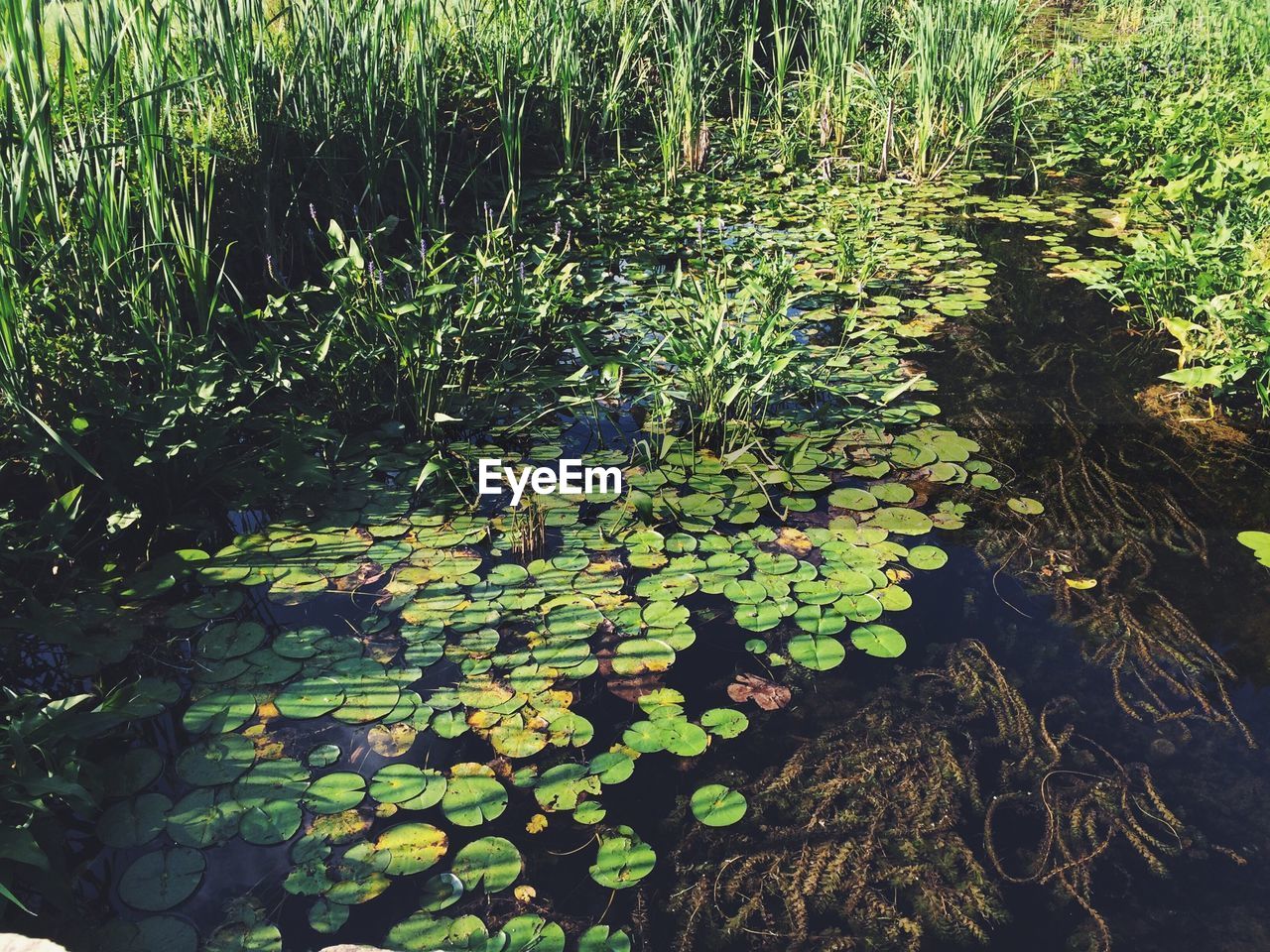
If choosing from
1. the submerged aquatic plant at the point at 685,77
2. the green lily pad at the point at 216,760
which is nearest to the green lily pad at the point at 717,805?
the green lily pad at the point at 216,760

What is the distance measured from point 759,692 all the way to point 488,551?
816 mm

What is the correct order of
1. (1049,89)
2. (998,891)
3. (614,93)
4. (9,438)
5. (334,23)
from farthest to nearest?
(1049,89), (614,93), (334,23), (9,438), (998,891)

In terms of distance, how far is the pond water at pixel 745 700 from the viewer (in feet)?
5.53

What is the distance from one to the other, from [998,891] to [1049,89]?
6203mm

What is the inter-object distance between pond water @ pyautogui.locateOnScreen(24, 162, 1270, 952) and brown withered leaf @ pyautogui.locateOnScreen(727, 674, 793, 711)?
1cm

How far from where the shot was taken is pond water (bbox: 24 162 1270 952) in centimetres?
169

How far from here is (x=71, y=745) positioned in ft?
6.00

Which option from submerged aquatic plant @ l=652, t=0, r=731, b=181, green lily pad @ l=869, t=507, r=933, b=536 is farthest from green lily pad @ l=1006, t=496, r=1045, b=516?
submerged aquatic plant @ l=652, t=0, r=731, b=181

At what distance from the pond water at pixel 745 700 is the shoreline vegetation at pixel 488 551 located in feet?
0.03

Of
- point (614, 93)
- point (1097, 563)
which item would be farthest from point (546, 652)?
point (614, 93)

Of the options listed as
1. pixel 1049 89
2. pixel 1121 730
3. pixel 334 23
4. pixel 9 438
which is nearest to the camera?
pixel 1121 730

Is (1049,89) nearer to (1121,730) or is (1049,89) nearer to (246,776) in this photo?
(1121,730)

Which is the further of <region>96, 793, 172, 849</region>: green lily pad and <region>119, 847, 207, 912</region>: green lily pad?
<region>96, 793, 172, 849</region>: green lily pad

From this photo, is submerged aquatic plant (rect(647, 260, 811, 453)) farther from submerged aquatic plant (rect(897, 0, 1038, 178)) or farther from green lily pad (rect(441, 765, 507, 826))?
submerged aquatic plant (rect(897, 0, 1038, 178))
